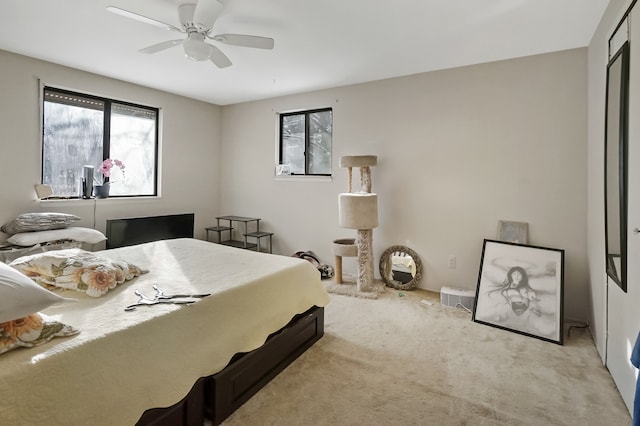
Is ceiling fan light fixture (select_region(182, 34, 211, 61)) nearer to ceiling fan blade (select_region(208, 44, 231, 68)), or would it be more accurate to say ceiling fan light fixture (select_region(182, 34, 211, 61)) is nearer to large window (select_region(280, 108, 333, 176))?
ceiling fan blade (select_region(208, 44, 231, 68))

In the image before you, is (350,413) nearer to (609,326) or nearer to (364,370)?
(364,370)

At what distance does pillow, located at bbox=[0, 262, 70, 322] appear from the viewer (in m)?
1.09

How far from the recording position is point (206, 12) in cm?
213

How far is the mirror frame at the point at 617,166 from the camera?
1798 mm

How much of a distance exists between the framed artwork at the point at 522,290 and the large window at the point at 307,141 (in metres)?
2.30

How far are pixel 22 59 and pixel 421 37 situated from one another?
3849 millimetres

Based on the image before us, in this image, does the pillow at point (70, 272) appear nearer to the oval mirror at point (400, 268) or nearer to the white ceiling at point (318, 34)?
the white ceiling at point (318, 34)

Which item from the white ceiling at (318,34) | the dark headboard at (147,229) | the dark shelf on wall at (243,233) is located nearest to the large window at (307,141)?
the white ceiling at (318,34)

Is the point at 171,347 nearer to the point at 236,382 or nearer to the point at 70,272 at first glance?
the point at 236,382

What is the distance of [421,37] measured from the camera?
2.74 m

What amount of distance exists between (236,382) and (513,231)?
2.82 m

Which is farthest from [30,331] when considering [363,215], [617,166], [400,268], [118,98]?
[118,98]

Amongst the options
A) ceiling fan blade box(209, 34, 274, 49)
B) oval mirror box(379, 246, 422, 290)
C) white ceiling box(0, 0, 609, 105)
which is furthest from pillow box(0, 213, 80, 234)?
oval mirror box(379, 246, 422, 290)

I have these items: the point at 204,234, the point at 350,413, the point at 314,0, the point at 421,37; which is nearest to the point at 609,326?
the point at 350,413
